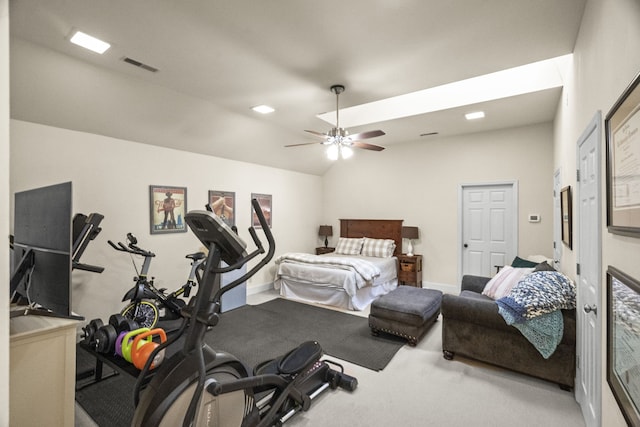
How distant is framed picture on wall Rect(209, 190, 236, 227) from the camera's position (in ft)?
16.4

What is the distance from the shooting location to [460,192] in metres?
5.50

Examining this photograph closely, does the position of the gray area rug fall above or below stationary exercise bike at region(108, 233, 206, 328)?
below

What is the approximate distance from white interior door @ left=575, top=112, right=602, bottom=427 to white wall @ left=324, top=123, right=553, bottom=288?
2.95 meters

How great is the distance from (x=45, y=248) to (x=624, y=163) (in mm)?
2750

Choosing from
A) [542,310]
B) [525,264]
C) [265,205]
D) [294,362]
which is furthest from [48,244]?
[525,264]

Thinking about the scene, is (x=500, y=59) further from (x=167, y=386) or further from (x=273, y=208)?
(x=273, y=208)

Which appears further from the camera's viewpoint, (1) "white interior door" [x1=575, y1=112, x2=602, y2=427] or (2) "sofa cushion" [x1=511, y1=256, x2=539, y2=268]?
(2) "sofa cushion" [x1=511, y1=256, x2=539, y2=268]

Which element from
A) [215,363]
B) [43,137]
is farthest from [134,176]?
[215,363]

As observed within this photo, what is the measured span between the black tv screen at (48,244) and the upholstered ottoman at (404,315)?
2910 mm

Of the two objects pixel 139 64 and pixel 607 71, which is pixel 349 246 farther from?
pixel 607 71

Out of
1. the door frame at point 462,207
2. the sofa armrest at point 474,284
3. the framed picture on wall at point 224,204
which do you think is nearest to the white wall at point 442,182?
the door frame at point 462,207

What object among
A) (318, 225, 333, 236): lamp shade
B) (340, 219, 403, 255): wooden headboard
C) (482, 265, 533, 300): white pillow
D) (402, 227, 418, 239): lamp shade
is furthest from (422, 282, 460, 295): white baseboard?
(318, 225, 333, 236): lamp shade

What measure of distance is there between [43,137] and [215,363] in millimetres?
3320

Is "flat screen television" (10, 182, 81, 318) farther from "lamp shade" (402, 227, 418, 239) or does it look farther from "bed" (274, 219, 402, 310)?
"lamp shade" (402, 227, 418, 239)
